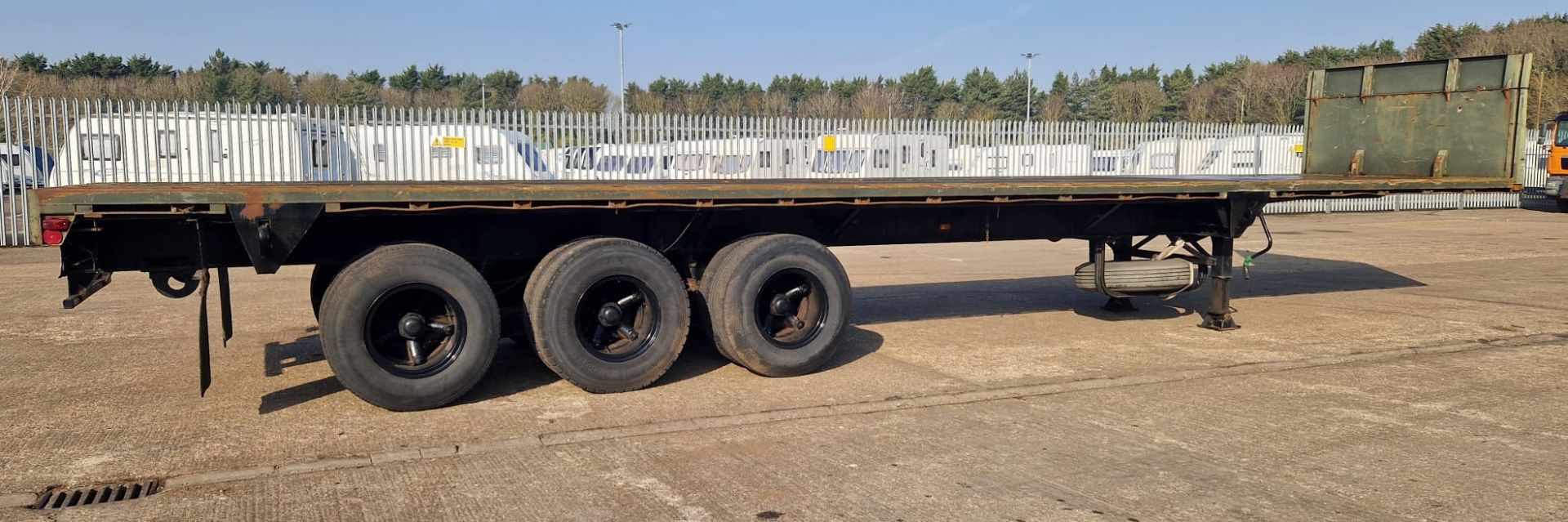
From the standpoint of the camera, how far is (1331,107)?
435 inches

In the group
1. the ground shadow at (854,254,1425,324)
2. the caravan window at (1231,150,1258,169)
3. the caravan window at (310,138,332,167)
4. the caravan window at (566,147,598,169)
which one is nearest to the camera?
the ground shadow at (854,254,1425,324)

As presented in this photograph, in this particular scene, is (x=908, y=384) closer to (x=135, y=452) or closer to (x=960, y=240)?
(x=960, y=240)

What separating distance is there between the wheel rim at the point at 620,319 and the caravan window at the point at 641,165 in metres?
14.6

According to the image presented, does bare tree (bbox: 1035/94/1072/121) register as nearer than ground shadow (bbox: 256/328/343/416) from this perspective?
No

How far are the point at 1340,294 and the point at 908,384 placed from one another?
6.81 m

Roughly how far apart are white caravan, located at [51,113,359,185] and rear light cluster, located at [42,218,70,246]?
11.5 m

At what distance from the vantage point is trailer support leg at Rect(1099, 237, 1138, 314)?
9.77 metres

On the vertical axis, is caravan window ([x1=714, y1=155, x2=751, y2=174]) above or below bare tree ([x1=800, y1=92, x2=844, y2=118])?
below

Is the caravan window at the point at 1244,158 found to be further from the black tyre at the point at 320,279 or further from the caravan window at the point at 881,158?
the black tyre at the point at 320,279

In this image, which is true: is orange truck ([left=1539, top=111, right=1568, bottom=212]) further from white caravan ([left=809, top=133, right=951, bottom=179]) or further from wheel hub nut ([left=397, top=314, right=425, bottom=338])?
wheel hub nut ([left=397, top=314, right=425, bottom=338])

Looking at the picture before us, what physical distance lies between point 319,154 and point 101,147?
318 centimetres

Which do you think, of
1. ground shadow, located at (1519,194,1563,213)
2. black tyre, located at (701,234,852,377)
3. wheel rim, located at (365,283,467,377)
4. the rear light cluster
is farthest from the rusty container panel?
ground shadow, located at (1519,194,1563,213)

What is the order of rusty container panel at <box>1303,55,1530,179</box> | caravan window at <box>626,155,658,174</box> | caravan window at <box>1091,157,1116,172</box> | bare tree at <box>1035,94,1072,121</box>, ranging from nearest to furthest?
rusty container panel at <box>1303,55,1530,179</box>, caravan window at <box>626,155,658,174</box>, caravan window at <box>1091,157,1116,172</box>, bare tree at <box>1035,94,1072,121</box>

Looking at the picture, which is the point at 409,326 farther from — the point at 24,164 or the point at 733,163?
the point at 733,163
